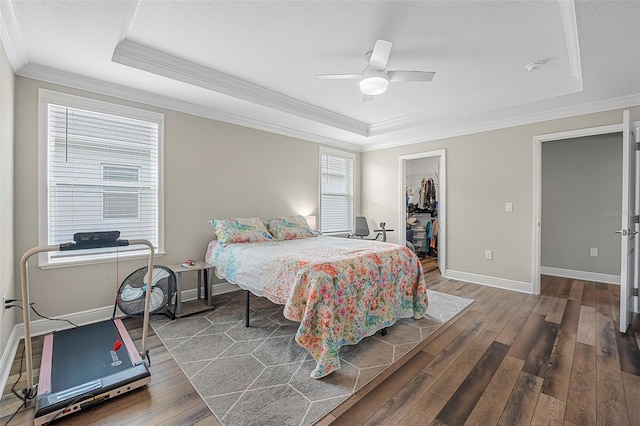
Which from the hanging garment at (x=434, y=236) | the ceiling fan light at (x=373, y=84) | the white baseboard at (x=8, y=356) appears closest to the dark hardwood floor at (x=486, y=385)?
the white baseboard at (x=8, y=356)

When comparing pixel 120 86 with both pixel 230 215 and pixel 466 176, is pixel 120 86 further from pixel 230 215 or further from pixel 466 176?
pixel 466 176

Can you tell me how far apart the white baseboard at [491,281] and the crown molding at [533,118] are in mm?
2197

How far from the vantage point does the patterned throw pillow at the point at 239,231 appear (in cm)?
344

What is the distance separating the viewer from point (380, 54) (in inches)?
91.1

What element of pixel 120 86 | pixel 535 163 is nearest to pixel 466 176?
pixel 535 163

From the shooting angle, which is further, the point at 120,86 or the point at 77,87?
the point at 120,86

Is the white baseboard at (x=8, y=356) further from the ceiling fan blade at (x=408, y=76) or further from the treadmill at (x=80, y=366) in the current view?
the ceiling fan blade at (x=408, y=76)

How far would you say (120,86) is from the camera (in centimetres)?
301

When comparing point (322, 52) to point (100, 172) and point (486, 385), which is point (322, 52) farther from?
point (486, 385)

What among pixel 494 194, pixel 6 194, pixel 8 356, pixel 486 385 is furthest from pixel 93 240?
pixel 494 194

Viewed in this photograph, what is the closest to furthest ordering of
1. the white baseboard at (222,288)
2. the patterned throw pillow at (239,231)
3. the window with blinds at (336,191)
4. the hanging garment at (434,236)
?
the patterned throw pillow at (239,231) < the white baseboard at (222,288) < the window with blinds at (336,191) < the hanging garment at (434,236)

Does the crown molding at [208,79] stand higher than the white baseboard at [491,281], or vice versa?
the crown molding at [208,79]

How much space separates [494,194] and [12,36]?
17.5ft

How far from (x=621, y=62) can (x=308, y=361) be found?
11.9 ft
